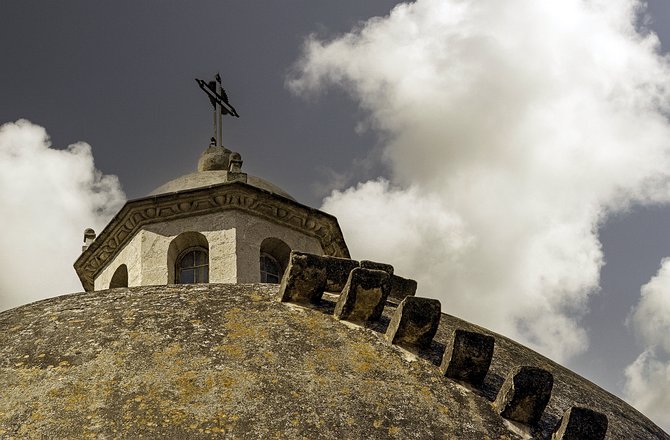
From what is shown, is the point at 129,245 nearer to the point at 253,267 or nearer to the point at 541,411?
the point at 253,267

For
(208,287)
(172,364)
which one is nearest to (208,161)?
(208,287)

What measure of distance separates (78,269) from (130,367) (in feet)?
31.6

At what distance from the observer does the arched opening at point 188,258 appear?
15.2 m

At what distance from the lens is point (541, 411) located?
7.75 m

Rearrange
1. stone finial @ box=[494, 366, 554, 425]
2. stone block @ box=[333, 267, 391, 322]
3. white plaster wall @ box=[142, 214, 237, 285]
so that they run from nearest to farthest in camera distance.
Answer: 1. stone finial @ box=[494, 366, 554, 425]
2. stone block @ box=[333, 267, 391, 322]
3. white plaster wall @ box=[142, 214, 237, 285]

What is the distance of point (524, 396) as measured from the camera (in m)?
7.68

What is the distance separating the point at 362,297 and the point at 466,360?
120cm

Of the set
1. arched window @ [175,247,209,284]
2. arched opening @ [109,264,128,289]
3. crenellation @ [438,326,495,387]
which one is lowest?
crenellation @ [438,326,495,387]

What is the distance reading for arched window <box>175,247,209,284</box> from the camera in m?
15.2

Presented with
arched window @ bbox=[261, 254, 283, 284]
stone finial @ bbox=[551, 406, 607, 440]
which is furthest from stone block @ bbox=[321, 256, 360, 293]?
arched window @ bbox=[261, 254, 283, 284]

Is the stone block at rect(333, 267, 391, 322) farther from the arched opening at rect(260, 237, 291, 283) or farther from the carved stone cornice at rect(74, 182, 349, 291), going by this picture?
the carved stone cornice at rect(74, 182, 349, 291)

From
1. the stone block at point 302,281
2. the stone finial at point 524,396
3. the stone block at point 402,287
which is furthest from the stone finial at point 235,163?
the stone finial at point 524,396

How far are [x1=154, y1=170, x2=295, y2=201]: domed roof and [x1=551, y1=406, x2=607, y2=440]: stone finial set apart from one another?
29.3 feet

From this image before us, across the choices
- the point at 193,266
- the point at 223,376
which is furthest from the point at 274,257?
the point at 223,376
